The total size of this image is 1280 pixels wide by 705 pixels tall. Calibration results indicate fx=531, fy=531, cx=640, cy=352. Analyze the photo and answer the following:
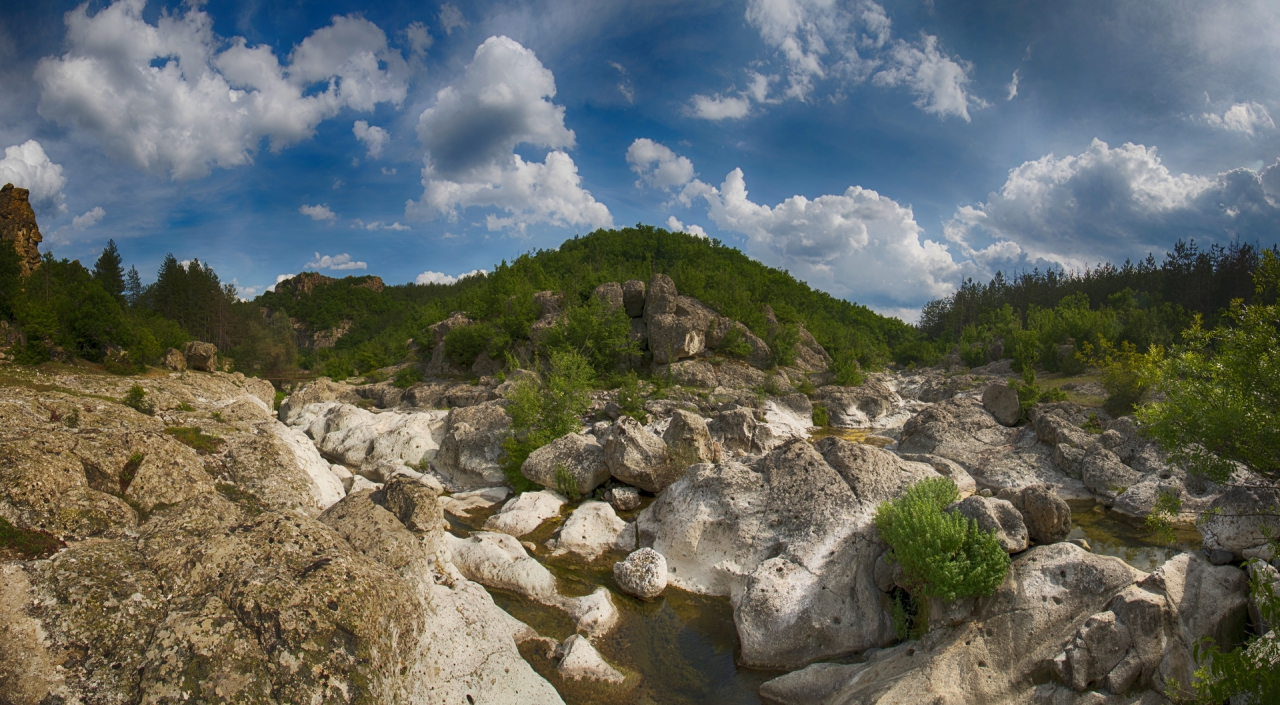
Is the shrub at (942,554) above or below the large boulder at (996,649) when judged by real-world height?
above

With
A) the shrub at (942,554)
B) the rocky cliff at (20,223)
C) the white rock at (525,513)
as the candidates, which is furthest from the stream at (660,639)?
the rocky cliff at (20,223)

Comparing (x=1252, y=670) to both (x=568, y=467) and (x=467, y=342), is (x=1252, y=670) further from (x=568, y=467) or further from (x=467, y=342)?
(x=467, y=342)

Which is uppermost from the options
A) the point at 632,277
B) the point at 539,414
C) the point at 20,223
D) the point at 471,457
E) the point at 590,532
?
the point at 20,223

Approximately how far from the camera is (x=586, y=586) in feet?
46.2

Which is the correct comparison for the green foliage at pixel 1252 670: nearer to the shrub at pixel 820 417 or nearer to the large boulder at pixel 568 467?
the large boulder at pixel 568 467

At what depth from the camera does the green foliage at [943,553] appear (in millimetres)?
9648

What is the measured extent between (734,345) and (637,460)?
125 feet

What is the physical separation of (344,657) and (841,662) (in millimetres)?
8963

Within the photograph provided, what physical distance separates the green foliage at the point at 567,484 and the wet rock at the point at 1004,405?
84.4ft

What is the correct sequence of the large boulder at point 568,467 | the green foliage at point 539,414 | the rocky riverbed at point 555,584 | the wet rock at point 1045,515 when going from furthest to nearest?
the green foliage at point 539,414 < the large boulder at point 568,467 < the wet rock at point 1045,515 < the rocky riverbed at point 555,584

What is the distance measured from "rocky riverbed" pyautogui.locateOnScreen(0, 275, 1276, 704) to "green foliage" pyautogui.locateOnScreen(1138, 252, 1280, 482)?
904mm

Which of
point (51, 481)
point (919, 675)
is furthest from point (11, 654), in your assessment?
point (919, 675)

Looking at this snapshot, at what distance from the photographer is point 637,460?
67.2ft

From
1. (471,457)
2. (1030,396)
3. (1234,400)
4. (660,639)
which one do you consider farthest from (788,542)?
(1030,396)
